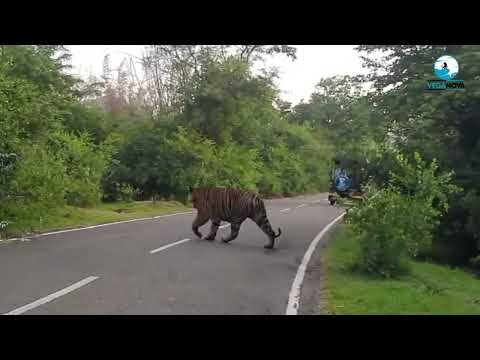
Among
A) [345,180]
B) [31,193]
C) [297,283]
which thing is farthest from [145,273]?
[345,180]

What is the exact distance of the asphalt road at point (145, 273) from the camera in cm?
609

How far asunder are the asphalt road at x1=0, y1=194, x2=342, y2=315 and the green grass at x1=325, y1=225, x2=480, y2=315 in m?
0.76

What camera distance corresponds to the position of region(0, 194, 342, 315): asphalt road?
20.0 feet

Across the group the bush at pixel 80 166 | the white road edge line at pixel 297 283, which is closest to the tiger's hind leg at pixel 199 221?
the white road edge line at pixel 297 283

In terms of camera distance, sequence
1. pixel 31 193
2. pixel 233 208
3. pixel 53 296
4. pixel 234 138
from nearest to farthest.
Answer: pixel 53 296
pixel 233 208
pixel 31 193
pixel 234 138

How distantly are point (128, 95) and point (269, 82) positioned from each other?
29.4ft

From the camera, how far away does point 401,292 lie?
25.2 feet

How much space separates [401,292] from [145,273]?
157 inches

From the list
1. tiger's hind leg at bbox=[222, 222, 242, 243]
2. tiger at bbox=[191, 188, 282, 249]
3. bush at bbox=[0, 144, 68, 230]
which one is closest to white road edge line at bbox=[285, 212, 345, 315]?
tiger at bbox=[191, 188, 282, 249]

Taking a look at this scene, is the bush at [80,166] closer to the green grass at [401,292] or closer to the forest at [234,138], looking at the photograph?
the forest at [234,138]

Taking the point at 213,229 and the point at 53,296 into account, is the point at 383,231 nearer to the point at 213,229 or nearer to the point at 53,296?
the point at 213,229

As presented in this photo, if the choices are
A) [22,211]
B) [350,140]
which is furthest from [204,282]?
[350,140]

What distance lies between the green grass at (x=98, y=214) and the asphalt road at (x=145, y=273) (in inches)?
48.7

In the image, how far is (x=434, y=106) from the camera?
38.2 ft
